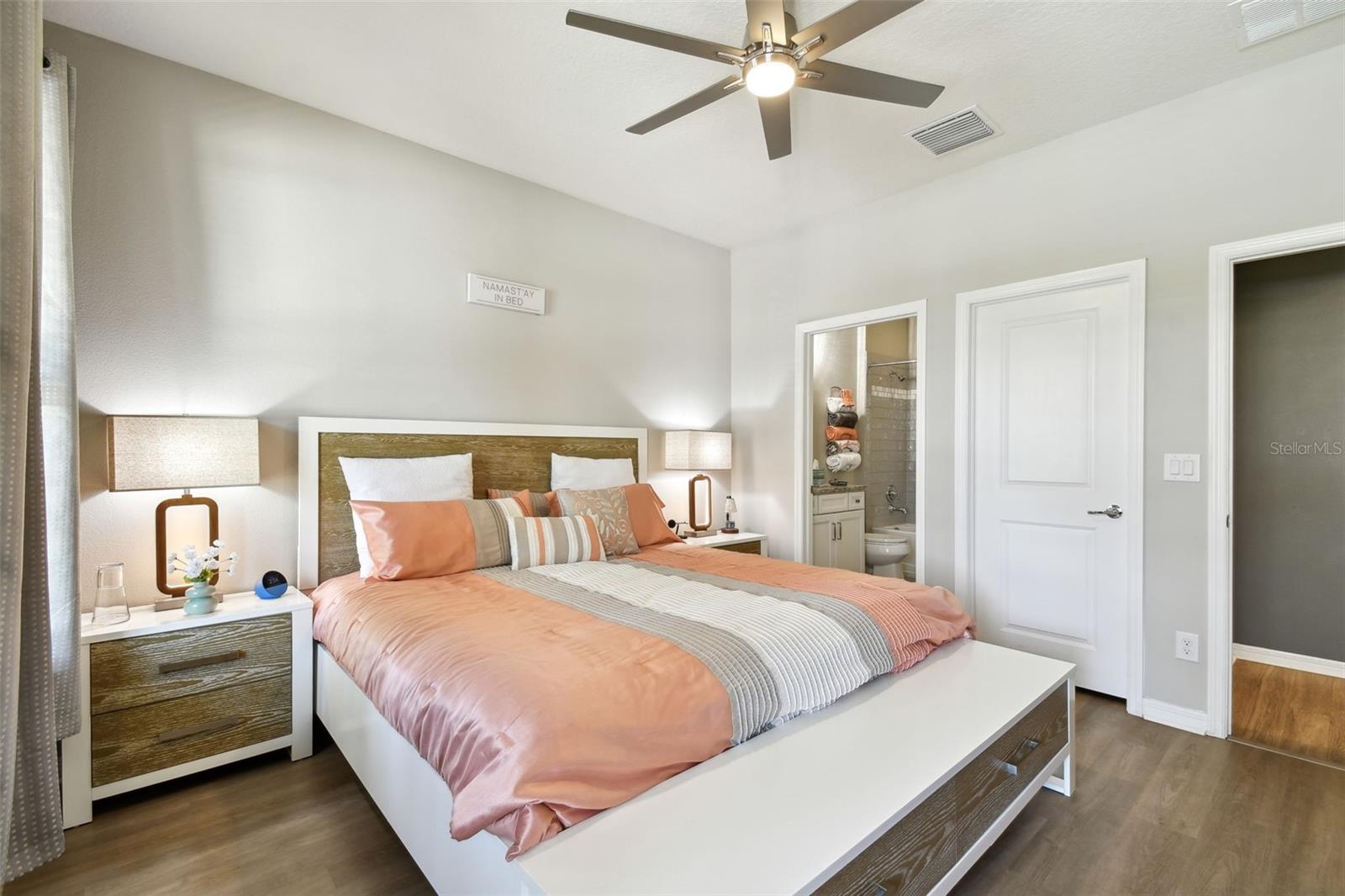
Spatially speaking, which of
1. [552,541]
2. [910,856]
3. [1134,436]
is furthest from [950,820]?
[1134,436]

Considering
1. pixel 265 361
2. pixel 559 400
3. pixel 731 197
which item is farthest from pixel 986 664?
pixel 265 361

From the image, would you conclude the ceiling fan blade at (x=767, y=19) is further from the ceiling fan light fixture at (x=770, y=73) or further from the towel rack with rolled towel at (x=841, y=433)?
the towel rack with rolled towel at (x=841, y=433)

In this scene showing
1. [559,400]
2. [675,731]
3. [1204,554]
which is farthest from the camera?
[559,400]

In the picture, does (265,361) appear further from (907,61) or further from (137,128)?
(907,61)

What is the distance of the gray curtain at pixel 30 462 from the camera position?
0.90 meters

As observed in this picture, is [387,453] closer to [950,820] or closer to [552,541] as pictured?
[552,541]

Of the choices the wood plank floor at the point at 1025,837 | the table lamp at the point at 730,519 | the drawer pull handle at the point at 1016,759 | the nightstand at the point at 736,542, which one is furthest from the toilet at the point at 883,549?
the drawer pull handle at the point at 1016,759

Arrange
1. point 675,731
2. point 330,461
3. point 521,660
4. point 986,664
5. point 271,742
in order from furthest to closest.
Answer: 1. point 330,461
2. point 271,742
3. point 986,664
4. point 521,660
5. point 675,731

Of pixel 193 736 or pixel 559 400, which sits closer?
pixel 193 736

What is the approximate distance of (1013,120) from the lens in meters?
2.89

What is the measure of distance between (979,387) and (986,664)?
1741 mm

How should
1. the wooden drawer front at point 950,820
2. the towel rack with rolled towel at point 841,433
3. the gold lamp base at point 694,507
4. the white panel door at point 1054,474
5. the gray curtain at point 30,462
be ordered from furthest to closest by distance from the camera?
1. the towel rack with rolled towel at point 841,433
2. the gold lamp base at point 694,507
3. the white panel door at point 1054,474
4. the wooden drawer front at point 950,820
5. the gray curtain at point 30,462

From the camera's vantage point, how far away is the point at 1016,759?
1802mm
